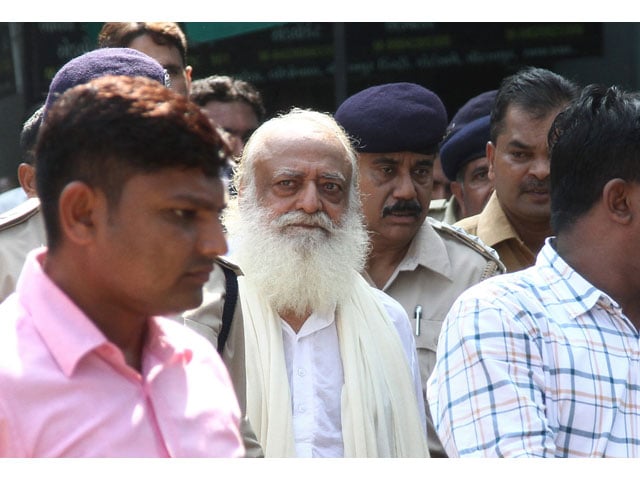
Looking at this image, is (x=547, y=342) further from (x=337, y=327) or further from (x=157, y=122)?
Result: (x=337, y=327)

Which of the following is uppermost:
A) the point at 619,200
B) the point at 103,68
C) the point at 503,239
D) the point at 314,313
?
the point at 103,68

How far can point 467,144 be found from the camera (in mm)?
5586

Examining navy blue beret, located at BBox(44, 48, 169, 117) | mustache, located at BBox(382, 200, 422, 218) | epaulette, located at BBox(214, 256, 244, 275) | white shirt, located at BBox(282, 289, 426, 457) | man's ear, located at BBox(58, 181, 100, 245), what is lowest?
white shirt, located at BBox(282, 289, 426, 457)

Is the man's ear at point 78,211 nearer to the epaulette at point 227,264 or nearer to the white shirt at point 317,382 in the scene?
the epaulette at point 227,264

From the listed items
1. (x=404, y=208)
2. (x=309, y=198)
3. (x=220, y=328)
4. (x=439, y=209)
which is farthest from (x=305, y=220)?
(x=439, y=209)

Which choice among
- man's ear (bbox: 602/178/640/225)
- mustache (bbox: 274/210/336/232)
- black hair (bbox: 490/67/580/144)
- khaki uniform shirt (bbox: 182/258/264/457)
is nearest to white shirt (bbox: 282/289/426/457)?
mustache (bbox: 274/210/336/232)

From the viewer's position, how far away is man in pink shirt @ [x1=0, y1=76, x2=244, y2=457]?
1.91m

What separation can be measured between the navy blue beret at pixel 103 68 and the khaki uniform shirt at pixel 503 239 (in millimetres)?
1924

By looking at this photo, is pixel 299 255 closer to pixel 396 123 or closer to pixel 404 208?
pixel 404 208

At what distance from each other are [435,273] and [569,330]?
1791 mm

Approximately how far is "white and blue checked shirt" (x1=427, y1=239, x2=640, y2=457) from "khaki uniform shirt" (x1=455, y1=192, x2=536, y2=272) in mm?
2076

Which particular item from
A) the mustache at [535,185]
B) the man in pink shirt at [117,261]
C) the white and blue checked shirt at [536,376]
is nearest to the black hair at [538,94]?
the mustache at [535,185]

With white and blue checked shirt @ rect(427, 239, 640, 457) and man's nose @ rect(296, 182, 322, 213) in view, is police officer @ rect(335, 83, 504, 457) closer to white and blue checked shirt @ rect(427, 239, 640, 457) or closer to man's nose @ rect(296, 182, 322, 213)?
man's nose @ rect(296, 182, 322, 213)

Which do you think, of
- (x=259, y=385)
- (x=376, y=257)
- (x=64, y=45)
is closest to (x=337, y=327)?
(x=259, y=385)
